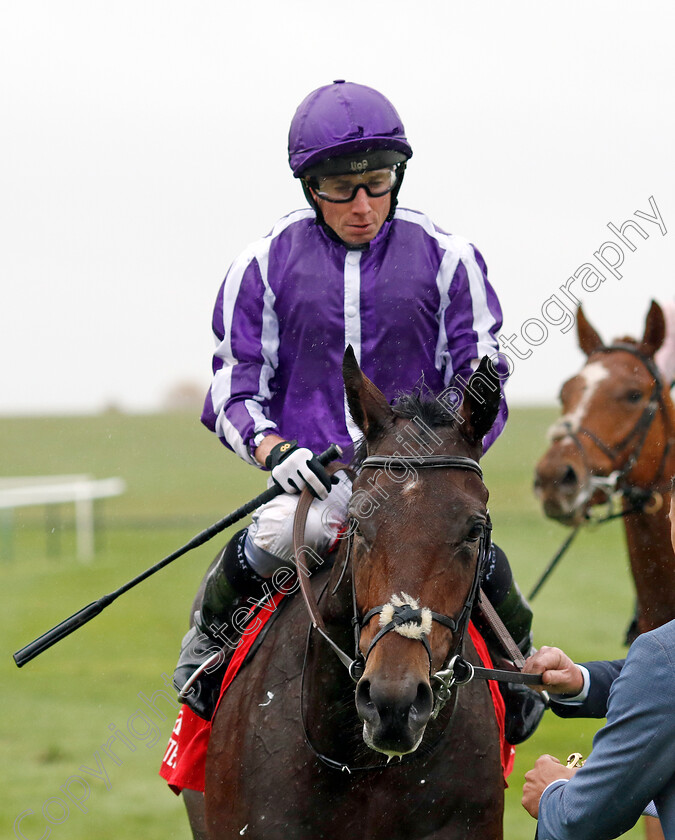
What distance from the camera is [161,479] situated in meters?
34.2

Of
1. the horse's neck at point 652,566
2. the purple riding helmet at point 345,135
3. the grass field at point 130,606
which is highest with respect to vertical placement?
the purple riding helmet at point 345,135

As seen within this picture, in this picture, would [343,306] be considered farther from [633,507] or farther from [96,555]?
[96,555]

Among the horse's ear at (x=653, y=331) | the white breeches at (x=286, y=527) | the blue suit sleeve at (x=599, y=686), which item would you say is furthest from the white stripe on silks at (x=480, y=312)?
the horse's ear at (x=653, y=331)

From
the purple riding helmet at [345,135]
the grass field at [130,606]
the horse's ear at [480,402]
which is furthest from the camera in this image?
the grass field at [130,606]

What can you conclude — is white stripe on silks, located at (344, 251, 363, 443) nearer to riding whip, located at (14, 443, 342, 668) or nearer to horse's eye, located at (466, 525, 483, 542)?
riding whip, located at (14, 443, 342, 668)

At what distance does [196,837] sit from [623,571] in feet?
61.7

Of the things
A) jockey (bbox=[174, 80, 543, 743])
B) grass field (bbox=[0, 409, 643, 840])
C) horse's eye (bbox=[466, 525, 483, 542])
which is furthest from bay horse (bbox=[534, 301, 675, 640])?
horse's eye (bbox=[466, 525, 483, 542])

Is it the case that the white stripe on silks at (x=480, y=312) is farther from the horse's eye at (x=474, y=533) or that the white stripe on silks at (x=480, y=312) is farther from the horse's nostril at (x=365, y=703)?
the horse's nostril at (x=365, y=703)

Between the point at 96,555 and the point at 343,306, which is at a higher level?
the point at 343,306

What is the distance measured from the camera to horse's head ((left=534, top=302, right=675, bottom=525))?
5.20 m

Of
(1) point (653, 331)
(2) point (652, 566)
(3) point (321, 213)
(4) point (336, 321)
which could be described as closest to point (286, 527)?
(4) point (336, 321)

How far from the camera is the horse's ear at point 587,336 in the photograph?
5.56m

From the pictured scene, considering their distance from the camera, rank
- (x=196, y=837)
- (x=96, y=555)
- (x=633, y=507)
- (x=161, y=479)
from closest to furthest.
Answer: (x=196, y=837), (x=633, y=507), (x=96, y=555), (x=161, y=479)

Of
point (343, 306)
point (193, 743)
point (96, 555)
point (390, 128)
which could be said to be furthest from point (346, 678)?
point (96, 555)
